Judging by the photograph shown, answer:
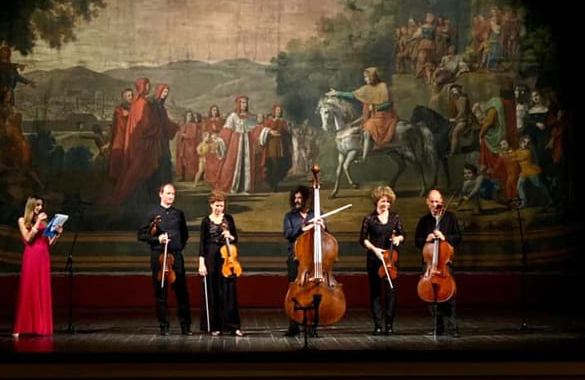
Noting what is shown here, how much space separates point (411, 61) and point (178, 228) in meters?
5.50

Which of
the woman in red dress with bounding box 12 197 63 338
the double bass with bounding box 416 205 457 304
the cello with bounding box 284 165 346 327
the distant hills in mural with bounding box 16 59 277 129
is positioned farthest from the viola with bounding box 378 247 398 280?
the distant hills in mural with bounding box 16 59 277 129

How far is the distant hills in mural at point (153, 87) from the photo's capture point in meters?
15.2

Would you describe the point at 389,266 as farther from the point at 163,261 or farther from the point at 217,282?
the point at 163,261

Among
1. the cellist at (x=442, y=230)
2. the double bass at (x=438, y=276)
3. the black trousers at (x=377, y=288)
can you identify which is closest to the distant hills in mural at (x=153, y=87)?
the black trousers at (x=377, y=288)

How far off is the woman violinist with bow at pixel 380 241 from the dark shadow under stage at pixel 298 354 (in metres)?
0.43

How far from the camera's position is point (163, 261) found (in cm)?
1141

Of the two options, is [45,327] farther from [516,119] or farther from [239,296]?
[516,119]

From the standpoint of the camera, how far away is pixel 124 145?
1528 centimetres

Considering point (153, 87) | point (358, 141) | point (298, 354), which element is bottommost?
point (298, 354)

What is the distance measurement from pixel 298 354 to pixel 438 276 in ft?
6.99

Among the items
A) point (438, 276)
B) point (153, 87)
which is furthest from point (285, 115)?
point (438, 276)

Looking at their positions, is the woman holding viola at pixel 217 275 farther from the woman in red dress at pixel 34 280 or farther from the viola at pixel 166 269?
the woman in red dress at pixel 34 280

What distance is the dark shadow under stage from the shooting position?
8.98 meters

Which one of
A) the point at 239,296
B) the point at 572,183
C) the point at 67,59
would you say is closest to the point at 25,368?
the point at 239,296
